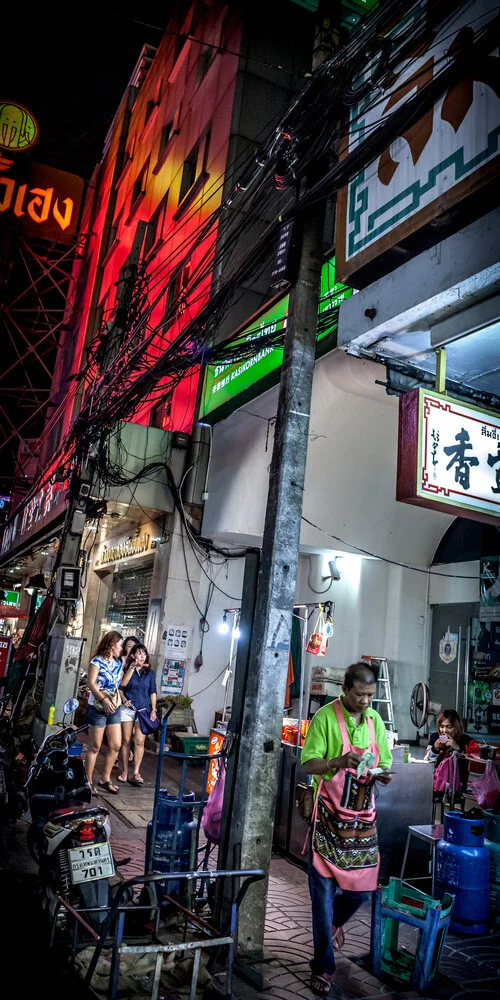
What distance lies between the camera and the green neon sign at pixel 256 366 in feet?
27.6

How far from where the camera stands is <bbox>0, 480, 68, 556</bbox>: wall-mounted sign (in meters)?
14.1

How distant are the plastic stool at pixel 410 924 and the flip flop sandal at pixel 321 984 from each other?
51 centimetres

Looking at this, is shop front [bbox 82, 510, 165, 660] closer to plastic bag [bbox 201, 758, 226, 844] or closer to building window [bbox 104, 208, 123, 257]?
plastic bag [bbox 201, 758, 226, 844]

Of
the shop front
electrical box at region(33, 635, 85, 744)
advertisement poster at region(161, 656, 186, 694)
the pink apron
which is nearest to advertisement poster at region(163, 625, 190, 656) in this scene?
advertisement poster at region(161, 656, 186, 694)

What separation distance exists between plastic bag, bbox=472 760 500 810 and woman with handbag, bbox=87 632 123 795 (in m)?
4.83

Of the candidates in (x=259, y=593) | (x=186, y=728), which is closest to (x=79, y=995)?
(x=259, y=593)

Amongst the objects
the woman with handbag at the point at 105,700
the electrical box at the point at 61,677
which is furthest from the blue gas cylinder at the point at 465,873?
the electrical box at the point at 61,677

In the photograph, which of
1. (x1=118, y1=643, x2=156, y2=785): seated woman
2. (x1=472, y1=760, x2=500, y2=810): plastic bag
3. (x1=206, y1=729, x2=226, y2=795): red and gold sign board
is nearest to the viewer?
(x1=472, y1=760, x2=500, y2=810): plastic bag

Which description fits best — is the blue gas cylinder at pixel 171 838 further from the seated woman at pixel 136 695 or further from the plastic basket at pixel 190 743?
the plastic basket at pixel 190 743

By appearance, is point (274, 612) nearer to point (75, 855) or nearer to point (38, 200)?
point (75, 855)

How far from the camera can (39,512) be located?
1709 cm

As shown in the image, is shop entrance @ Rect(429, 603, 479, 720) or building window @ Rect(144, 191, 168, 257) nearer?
shop entrance @ Rect(429, 603, 479, 720)

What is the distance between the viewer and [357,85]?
6.20 meters

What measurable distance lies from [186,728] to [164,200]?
1660 centimetres
